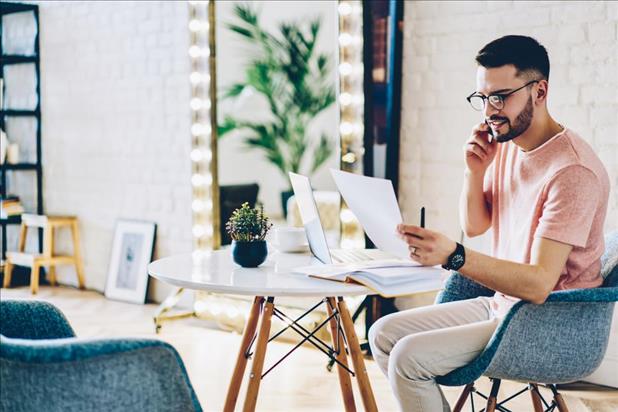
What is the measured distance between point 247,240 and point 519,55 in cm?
85

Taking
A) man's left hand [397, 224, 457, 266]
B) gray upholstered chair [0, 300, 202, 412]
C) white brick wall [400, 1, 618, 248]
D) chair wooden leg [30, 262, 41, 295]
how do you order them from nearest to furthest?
gray upholstered chair [0, 300, 202, 412] → man's left hand [397, 224, 457, 266] → white brick wall [400, 1, 618, 248] → chair wooden leg [30, 262, 41, 295]

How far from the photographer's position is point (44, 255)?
498cm

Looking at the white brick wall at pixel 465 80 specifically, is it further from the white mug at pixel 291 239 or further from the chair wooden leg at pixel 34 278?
the chair wooden leg at pixel 34 278

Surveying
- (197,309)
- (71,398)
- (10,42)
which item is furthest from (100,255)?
(71,398)

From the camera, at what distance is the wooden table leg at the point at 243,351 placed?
2.33m

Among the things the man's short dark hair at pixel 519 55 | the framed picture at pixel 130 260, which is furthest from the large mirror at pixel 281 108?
the man's short dark hair at pixel 519 55

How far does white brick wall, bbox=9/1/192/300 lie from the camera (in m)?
4.46

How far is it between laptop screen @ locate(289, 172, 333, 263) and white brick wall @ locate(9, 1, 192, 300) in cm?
228

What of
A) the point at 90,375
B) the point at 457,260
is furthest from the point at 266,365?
the point at 90,375

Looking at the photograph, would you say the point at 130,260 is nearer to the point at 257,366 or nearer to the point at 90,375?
the point at 257,366

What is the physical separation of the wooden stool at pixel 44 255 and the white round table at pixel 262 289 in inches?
113

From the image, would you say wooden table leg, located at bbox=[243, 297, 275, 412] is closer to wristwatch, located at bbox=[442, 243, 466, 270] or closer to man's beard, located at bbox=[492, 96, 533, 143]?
wristwatch, located at bbox=[442, 243, 466, 270]

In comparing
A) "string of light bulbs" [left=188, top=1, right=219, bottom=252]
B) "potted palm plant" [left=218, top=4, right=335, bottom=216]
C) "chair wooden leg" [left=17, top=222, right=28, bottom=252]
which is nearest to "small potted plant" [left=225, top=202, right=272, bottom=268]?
"potted palm plant" [left=218, top=4, right=335, bottom=216]

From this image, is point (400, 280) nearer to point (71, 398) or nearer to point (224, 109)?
point (71, 398)
